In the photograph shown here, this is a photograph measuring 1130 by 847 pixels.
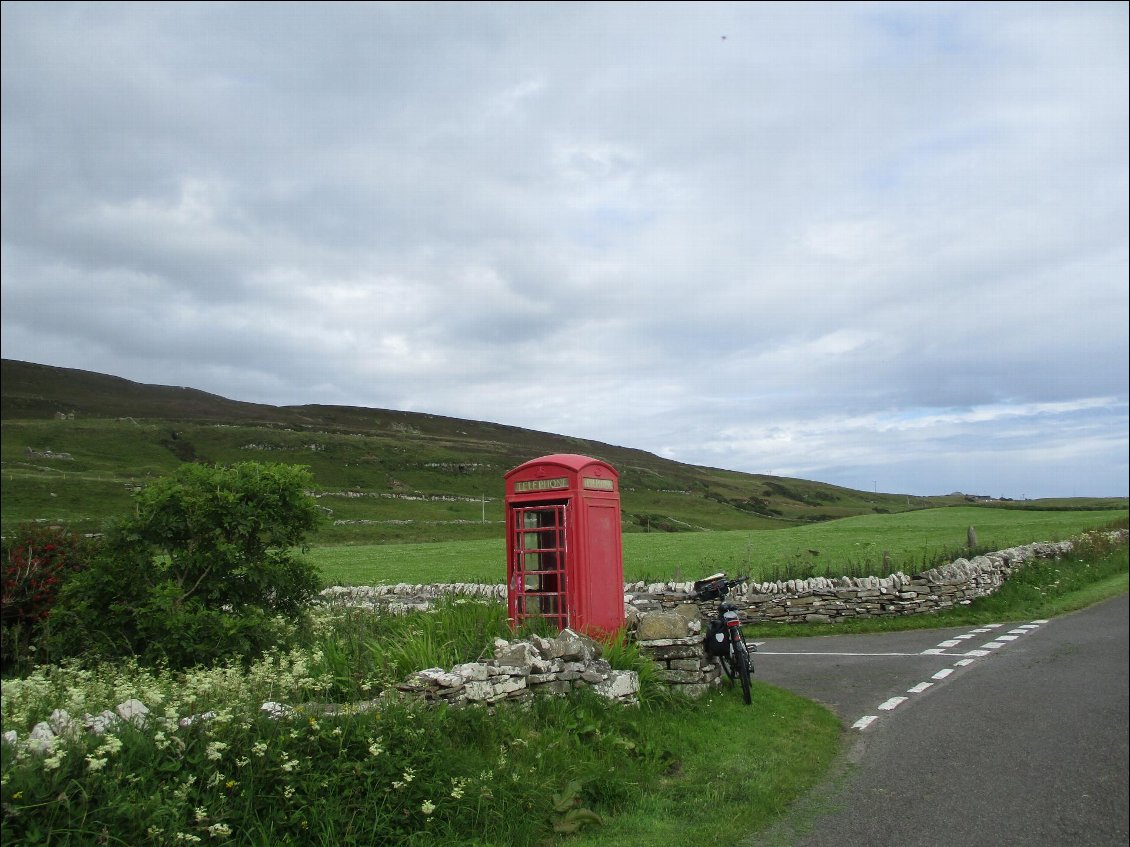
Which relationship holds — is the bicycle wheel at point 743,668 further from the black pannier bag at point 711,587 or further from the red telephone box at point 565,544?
the red telephone box at point 565,544

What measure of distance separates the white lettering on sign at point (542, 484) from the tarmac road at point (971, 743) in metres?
4.11

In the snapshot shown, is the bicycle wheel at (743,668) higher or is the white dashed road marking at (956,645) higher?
the bicycle wheel at (743,668)

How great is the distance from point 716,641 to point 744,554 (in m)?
15.5

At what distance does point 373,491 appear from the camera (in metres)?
90.6

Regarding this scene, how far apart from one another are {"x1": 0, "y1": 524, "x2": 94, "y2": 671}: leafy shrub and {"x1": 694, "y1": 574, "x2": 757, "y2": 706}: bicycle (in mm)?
7621

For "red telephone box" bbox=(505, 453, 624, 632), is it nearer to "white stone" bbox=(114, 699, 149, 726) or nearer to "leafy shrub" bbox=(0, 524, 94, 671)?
"white stone" bbox=(114, 699, 149, 726)

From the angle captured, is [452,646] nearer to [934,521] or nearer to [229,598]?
[229,598]

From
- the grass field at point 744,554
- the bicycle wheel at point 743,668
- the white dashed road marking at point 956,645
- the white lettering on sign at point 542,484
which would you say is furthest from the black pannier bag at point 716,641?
the grass field at point 744,554

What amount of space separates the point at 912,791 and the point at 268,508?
671 centimetres

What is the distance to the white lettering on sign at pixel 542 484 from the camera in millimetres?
9852

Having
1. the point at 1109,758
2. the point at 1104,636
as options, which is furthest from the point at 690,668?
the point at 1104,636

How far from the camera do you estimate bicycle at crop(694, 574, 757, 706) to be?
32.0 feet

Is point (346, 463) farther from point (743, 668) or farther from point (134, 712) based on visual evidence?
point (134, 712)

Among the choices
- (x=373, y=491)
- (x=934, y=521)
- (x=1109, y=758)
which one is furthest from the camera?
(x=373, y=491)
